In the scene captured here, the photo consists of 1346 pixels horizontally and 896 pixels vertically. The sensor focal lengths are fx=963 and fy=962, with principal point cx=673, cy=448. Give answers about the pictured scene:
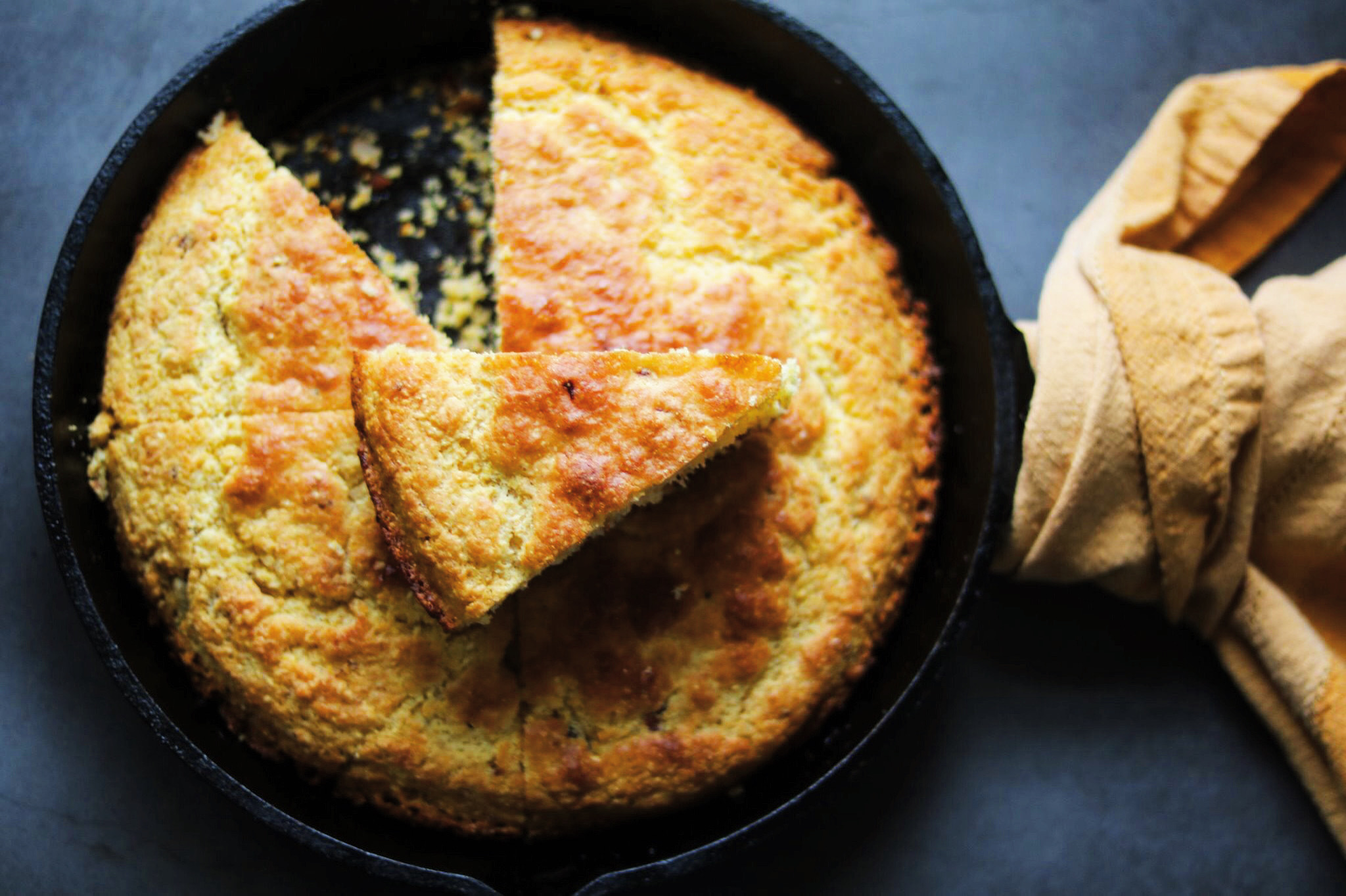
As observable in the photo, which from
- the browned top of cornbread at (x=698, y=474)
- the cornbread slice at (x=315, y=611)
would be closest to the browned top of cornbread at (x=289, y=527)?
the cornbread slice at (x=315, y=611)

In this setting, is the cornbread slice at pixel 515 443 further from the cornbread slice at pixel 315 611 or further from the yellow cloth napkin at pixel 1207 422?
the yellow cloth napkin at pixel 1207 422

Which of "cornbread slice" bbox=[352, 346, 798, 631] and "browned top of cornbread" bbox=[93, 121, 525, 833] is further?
"browned top of cornbread" bbox=[93, 121, 525, 833]

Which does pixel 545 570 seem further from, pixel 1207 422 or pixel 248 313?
pixel 1207 422

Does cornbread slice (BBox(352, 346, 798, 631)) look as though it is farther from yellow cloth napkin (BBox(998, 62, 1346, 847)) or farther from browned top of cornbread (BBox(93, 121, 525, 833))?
yellow cloth napkin (BBox(998, 62, 1346, 847))

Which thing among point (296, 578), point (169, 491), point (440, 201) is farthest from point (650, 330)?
point (169, 491)

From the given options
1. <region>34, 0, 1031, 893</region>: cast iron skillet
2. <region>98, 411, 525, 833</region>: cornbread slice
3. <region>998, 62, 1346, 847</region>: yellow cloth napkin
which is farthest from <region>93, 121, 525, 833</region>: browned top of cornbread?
<region>998, 62, 1346, 847</region>: yellow cloth napkin
